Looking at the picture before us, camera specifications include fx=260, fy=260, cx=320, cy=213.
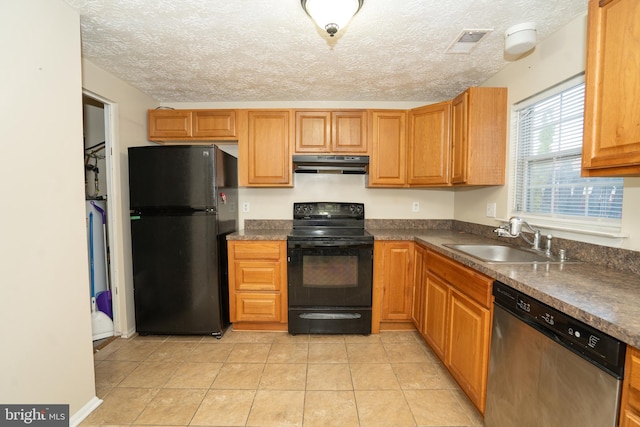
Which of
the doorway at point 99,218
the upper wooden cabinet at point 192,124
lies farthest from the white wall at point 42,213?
the upper wooden cabinet at point 192,124

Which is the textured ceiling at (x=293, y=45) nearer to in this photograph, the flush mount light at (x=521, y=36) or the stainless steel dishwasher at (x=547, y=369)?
the flush mount light at (x=521, y=36)

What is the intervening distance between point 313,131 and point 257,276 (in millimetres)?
1530

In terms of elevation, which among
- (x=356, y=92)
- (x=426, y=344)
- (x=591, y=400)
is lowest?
(x=426, y=344)

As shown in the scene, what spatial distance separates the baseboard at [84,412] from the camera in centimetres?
145

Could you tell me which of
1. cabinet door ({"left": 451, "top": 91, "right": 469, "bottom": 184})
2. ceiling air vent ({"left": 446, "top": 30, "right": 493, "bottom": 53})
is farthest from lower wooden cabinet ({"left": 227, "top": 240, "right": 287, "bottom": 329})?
ceiling air vent ({"left": 446, "top": 30, "right": 493, "bottom": 53})

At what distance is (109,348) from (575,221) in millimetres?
3577

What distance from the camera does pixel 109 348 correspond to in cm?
221

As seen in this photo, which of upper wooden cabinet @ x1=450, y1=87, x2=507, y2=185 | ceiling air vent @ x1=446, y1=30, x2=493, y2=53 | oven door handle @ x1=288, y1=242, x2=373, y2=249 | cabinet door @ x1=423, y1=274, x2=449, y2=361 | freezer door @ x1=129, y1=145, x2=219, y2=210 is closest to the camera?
ceiling air vent @ x1=446, y1=30, x2=493, y2=53

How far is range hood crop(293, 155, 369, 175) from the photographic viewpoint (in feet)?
8.43

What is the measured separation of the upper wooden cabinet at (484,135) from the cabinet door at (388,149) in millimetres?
628

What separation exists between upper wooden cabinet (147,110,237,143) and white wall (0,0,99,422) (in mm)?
1195

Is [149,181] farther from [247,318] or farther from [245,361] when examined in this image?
[245,361]

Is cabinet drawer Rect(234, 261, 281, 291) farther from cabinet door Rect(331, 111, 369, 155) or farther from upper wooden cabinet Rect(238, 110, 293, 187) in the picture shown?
cabinet door Rect(331, 111, 369, 155)

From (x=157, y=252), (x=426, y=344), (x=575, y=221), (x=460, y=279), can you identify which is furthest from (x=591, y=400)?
(x=157, y=252)
